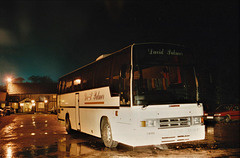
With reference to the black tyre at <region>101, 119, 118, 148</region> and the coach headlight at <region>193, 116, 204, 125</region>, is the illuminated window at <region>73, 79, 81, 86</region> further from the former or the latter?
the coach headlight at <region>193, 116, 204, 125</region>

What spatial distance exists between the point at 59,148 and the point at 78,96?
4006mm

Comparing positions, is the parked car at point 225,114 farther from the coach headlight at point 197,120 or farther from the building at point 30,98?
the building at point 30,98

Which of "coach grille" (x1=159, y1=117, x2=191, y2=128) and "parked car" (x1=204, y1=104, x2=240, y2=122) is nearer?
"coach grille" (x1=159, y1=117, x2=191, y2=128)

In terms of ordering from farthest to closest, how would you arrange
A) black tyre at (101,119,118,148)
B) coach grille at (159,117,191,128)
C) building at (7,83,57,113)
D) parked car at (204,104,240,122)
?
building at (7,83,57,113), parked car at (204,104,240,122), black tyre at (101,119,118,148), coach grille at (159,117,191,128)

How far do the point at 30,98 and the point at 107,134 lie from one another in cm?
6655

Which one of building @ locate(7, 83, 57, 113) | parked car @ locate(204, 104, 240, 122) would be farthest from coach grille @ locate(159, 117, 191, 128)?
building @ locate(7, 83, 57, 113)

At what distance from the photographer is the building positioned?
229 ft

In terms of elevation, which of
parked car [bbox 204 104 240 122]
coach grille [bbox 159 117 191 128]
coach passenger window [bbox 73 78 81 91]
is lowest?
parked car [bbox 204 104 240 122]

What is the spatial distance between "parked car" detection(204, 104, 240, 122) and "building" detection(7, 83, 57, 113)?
5360 centimetres

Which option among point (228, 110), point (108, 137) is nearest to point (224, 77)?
point (228, 110)

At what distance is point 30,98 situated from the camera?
237 ft

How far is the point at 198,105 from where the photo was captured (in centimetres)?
876

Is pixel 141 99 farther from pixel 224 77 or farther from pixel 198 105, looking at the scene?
pixel 224 77

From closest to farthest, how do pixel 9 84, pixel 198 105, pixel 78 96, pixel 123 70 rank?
pixel 123 70
pixel 198 105
pixel 78 96
pixel 9 84
